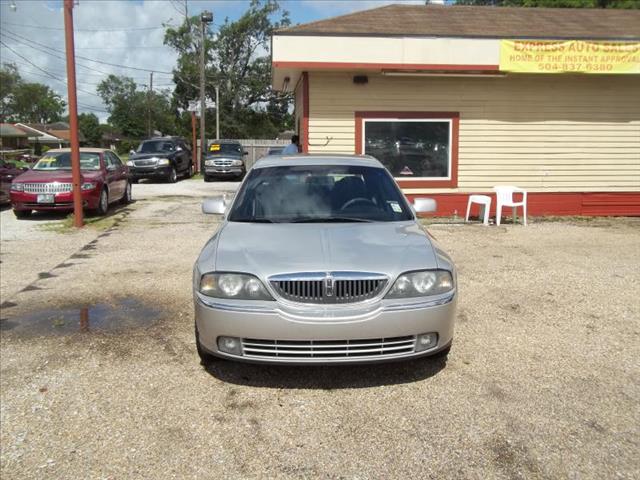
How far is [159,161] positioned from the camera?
22.4m

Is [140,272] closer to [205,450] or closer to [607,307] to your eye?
[205,450]

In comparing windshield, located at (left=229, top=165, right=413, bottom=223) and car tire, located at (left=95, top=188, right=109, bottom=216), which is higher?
windshield, located at (left=229, top=165, right=413, bottom=223)

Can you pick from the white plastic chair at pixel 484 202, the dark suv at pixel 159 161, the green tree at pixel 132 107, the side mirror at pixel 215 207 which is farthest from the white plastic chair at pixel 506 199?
the green tree at pixel 132 107

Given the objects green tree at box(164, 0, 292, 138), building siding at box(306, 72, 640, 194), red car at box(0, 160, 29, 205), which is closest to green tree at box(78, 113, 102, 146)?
green tree at box(164, 0, 292, 138)

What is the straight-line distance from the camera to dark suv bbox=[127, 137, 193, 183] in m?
22.3

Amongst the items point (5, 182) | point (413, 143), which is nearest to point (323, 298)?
point (413, 143)

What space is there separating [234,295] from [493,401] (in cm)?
182

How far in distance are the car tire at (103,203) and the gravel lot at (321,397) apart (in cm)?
617

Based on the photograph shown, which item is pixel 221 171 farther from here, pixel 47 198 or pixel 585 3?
pixel 585 3

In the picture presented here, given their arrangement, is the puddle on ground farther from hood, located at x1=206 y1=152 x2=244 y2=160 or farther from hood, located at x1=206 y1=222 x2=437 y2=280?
hood, located at x1=206 y1=152 x2=244 y2=160

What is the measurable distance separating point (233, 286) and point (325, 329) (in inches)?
26.3

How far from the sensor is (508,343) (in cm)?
499

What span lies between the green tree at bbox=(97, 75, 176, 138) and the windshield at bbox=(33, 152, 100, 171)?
72.9 m

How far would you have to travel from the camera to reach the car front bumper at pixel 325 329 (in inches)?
146
